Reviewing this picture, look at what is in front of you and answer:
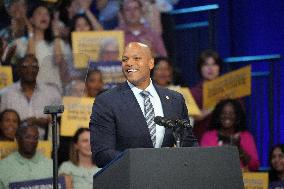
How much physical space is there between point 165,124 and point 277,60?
5.02 metres

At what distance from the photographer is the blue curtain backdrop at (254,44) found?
8.71 m

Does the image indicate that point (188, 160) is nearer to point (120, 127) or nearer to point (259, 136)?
point (120, 127)

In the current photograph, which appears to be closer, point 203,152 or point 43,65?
point 203,152

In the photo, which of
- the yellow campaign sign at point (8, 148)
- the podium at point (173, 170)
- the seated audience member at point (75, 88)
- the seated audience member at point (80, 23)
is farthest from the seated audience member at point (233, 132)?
the podium at point (173, 170)

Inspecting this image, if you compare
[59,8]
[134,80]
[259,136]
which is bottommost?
[259,136]

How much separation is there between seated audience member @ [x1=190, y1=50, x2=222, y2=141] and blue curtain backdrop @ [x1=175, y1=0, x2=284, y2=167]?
298mm

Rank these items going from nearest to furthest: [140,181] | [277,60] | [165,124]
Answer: [140,181] < [165,124] < [277,60]

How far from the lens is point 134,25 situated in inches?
325

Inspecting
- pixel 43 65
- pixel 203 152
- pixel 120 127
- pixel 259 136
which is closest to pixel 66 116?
pixel 43 65

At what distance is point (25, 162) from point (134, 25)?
2175 mm

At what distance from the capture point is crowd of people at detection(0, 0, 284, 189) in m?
7.07

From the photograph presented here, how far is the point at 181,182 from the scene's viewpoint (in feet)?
12.1

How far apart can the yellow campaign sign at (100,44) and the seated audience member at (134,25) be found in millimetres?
320

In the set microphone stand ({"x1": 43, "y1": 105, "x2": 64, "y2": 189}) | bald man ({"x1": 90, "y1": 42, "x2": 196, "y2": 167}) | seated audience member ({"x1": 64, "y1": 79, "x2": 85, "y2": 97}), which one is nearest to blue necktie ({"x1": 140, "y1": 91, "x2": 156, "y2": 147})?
bald man ({"x1": 90, "y1": 42, "x2": 196, "y2": 167})
